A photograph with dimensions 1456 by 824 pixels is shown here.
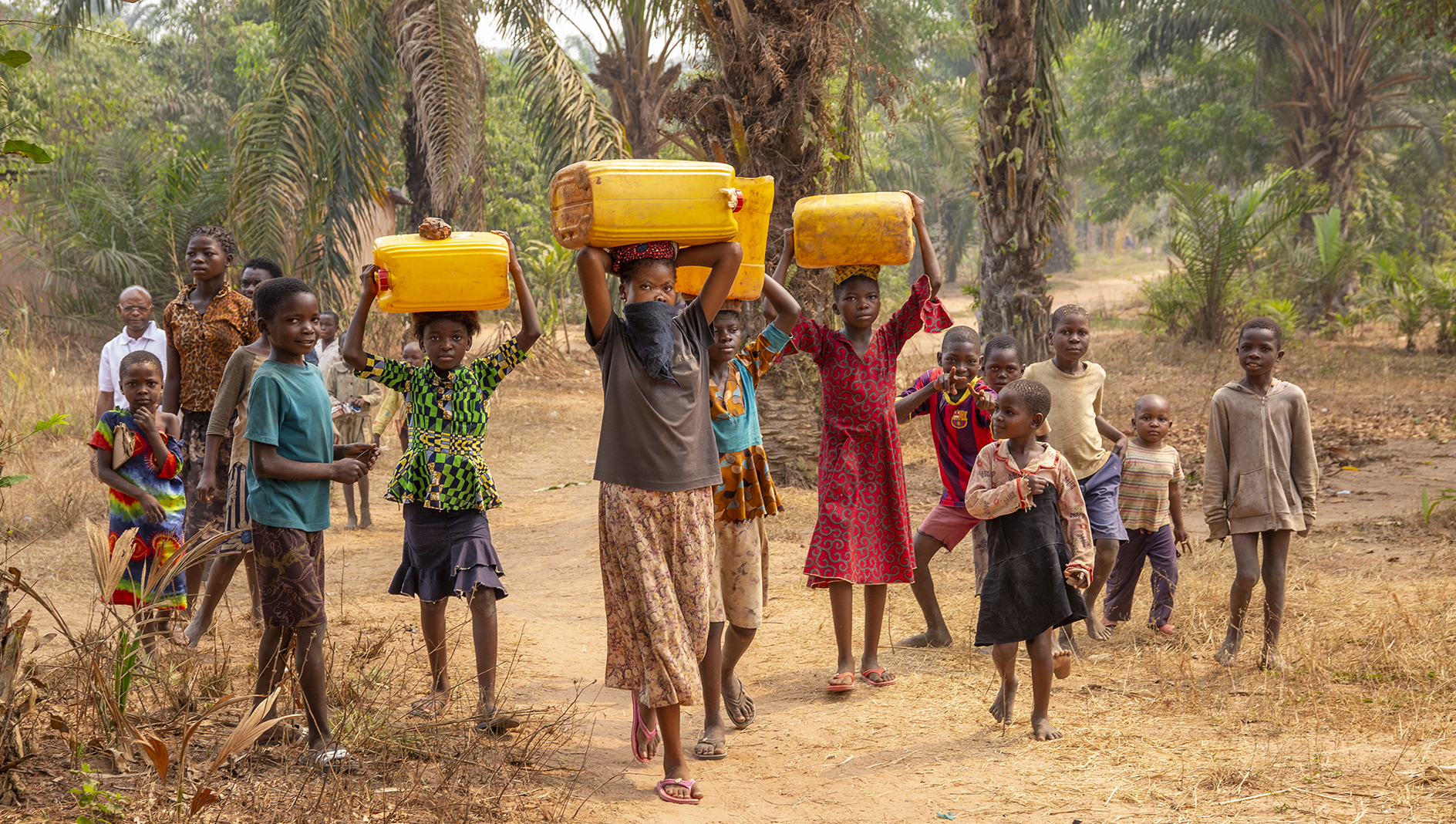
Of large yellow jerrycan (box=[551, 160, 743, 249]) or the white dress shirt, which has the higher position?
large yellow jerrycan (box=[551, 160, 743, 249])

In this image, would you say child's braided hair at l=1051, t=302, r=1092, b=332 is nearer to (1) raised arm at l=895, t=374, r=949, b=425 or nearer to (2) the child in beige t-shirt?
(2) the child in beige t-shirt

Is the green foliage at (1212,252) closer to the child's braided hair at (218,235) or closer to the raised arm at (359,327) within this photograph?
the child's braided hair at (218,235)

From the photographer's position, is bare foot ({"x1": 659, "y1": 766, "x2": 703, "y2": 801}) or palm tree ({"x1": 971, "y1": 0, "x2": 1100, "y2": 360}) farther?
palm tree ({"x1": 971, "y1": 0, "x2": 1100, "y2": 360})

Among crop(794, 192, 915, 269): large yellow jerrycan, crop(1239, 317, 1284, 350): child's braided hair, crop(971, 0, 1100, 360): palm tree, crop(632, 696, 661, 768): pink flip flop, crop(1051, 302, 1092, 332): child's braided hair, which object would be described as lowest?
crop(632, 696, 661, 768): pink flip flop

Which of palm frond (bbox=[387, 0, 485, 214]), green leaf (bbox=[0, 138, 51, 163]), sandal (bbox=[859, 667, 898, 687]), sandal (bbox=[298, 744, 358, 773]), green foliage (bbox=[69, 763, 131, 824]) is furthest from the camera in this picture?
palm frond (bbox=[387, 0, 485, 214])

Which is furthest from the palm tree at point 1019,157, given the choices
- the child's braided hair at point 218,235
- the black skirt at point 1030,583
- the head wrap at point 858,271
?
the child's braided hair at point 218,235

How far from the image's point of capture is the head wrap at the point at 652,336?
11.4 ft

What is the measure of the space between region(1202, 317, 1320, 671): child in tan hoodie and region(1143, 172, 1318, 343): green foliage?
11.0 metres

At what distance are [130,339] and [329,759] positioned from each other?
15.8 ft

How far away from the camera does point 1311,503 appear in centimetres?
478

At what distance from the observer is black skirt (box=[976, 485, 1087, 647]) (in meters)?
3.86

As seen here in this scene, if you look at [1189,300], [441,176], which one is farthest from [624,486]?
[1189,300]

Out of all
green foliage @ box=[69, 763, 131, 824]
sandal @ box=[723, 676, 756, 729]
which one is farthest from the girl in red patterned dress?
green foliage @ box=[69, 763, 131, 824]

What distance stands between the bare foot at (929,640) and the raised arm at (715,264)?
2.37 m
